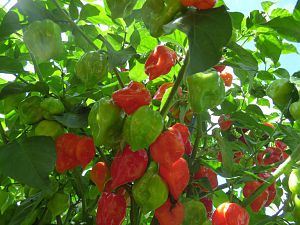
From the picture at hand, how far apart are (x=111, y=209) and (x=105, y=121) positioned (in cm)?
19

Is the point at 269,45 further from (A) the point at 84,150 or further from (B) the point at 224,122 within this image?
(A) the point at 84,150

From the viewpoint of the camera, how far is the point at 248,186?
1.17 meters

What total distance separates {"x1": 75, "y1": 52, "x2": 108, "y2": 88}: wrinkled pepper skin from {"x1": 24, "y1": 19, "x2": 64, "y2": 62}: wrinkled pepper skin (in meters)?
0.07

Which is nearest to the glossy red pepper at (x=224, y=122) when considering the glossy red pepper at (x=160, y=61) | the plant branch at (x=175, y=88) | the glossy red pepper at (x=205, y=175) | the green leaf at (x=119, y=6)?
the glossy red pepper at (x=205, y=175)

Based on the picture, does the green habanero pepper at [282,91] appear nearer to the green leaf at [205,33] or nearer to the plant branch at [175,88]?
the plant branch at [175,88]

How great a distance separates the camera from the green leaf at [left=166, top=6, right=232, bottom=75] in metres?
0.68

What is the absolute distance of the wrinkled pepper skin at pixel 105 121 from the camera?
2.99 ft

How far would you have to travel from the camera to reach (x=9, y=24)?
953 millimetres

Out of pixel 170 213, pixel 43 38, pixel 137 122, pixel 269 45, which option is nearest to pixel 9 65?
pixel 43 38

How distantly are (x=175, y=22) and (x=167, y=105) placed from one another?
0.23 m

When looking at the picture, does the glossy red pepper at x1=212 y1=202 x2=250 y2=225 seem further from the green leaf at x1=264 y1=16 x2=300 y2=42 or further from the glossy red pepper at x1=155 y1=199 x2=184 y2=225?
the green leaf at x1=264 y1=16 x2=300 y2=42

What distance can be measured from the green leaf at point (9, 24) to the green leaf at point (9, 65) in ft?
0.41

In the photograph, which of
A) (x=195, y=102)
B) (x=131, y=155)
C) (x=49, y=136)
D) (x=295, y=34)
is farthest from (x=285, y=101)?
(x=49, y=136)

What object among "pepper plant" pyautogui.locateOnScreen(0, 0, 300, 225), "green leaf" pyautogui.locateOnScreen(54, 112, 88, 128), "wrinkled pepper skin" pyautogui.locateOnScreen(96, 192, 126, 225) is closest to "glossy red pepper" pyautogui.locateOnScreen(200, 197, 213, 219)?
"pepper plant" pyautogui.locateOnScreen(0, 0, 300, 225)
